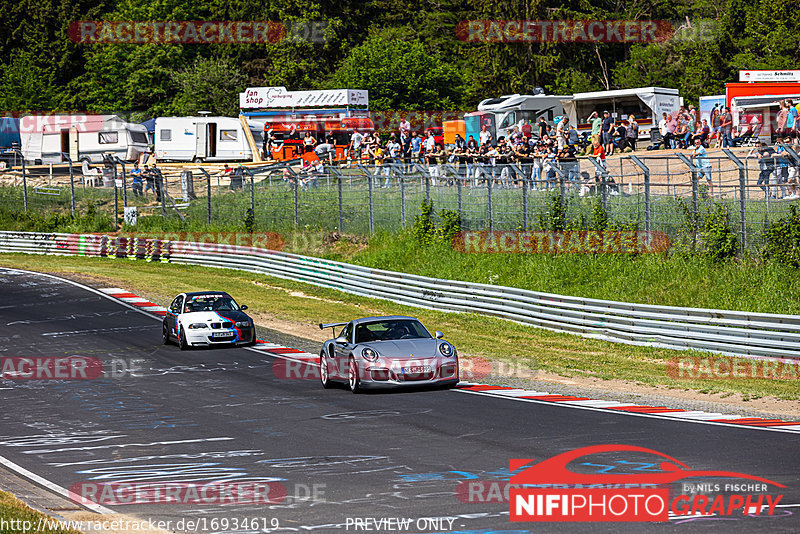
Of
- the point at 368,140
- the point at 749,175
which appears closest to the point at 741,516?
the point at 749,175

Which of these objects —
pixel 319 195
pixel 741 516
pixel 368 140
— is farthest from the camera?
pixel 368 140

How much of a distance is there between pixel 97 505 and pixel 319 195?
89.0 ft

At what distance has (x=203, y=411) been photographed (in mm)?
15516

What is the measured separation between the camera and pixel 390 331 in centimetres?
1708

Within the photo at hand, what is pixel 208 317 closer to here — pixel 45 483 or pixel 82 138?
pixel 45 483

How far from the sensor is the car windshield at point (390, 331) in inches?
666

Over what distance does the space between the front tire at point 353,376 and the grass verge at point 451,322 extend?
4382 mm

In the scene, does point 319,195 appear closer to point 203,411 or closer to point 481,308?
point 481,308

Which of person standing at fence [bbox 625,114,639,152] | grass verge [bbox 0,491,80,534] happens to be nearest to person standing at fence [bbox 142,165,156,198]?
person standing at fence [bbox 625,114,639,152]

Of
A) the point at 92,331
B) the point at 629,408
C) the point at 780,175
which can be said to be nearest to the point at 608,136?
the point at 780,175

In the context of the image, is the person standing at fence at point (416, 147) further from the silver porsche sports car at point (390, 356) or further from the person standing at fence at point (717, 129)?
the silver porsche sports car at point (390, 356)

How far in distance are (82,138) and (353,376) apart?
145 ft

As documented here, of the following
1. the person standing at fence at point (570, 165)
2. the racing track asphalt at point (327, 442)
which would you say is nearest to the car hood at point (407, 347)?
the racing track asphalt at point (327, 442)

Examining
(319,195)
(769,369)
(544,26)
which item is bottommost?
(769,369)
